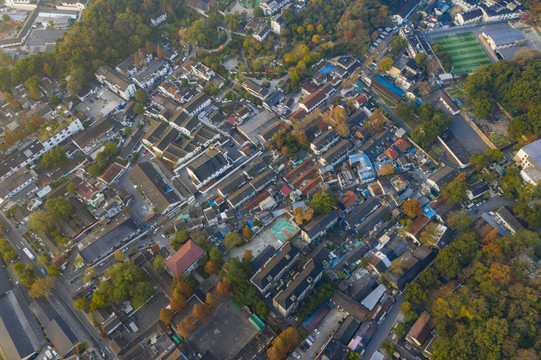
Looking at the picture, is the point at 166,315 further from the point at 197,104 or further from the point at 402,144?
the point at 402,144

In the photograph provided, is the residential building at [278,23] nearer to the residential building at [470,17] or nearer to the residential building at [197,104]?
the residential building at [197,104]

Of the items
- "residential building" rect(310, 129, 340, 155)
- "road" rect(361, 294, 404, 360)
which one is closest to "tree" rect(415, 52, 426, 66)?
"residential building" rect(310, 129, 340, 155)

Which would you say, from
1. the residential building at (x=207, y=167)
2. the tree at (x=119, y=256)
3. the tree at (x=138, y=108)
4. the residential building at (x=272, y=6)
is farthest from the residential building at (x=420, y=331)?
the residential building at (x=272, y=6)

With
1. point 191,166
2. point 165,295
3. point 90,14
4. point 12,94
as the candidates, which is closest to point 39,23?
point 90,14

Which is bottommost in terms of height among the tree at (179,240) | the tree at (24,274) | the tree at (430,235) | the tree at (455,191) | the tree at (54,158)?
the tree at (430,235)

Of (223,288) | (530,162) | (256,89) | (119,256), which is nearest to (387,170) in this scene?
(530,162)
